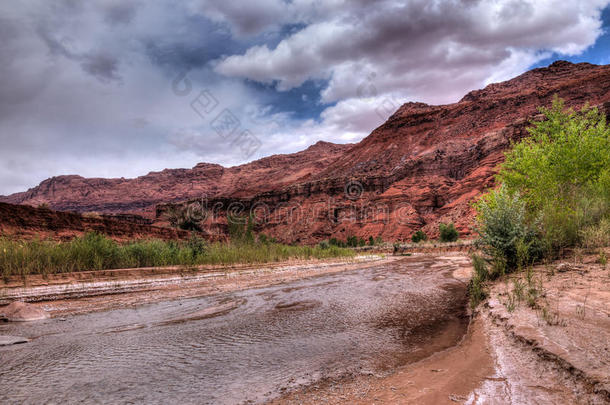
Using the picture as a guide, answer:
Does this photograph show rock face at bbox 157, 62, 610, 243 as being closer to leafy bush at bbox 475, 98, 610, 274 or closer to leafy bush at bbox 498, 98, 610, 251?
leafy bush at bbox 498, 98, 610, 251

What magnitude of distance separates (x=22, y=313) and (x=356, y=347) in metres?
6.45

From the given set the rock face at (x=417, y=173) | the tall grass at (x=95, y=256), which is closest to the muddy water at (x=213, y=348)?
the tall grass at (x=95, y=256)

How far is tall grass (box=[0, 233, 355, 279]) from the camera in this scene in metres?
9.10

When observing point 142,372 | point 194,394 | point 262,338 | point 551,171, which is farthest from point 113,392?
point 551,171

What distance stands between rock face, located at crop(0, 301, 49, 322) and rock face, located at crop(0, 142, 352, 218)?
105 m

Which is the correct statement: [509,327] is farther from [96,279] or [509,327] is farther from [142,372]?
[96,279]

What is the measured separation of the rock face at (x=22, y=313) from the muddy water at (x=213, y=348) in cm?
39

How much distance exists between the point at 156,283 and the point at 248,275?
4.45 metres

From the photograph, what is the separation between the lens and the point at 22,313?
19.4 feet

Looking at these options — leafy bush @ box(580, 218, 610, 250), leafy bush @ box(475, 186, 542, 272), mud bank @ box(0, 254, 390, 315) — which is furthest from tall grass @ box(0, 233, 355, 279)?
leafy bush @ box(580, 218, 610, 250)

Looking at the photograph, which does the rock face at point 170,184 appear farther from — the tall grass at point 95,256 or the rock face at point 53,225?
the tall grass at point 95,256

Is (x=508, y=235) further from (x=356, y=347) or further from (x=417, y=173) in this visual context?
(x=417, y=173)

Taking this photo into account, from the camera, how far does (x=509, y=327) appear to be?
4211mm

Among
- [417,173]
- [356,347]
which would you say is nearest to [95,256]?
[356,347]
